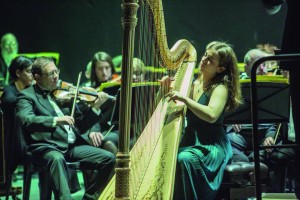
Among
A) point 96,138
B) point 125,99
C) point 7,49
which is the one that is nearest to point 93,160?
point 96,138

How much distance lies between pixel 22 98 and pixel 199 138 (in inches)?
57.1

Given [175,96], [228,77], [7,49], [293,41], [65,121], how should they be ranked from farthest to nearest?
[7,49]
[65,121]
[228,77]
[175,96]
[293,41]

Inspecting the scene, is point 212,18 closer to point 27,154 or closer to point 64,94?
point 64,94

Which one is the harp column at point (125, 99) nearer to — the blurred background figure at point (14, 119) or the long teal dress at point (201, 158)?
the long teal dress at point (201, 158)

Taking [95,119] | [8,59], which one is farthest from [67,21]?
[95,119]

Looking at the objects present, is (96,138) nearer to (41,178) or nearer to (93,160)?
(93,160)

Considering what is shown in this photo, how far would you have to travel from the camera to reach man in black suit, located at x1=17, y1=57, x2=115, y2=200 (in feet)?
13.1

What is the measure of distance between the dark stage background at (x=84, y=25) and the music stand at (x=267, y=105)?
11.8 feet

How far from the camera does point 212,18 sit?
7.66m

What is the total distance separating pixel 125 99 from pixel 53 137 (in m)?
1.85

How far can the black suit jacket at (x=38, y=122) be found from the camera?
4074mm

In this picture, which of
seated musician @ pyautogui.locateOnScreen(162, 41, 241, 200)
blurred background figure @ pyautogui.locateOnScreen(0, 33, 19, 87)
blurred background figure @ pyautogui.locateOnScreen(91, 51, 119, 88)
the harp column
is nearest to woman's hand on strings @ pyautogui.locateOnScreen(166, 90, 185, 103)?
seated musician @ pyautogui.locateOnScreen(162, 41, 241, 200)

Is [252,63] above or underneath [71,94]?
above

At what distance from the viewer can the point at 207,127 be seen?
12.4ft
